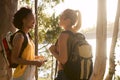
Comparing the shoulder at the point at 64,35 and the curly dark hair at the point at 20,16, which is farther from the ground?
the curly dark hair at the point at 20,16

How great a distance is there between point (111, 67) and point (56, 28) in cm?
543

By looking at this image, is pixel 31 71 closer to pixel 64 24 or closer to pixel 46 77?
pixel 64 24

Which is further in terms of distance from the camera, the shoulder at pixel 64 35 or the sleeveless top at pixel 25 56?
the shoulder at pixel 64 35

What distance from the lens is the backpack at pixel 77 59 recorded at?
2945 mm

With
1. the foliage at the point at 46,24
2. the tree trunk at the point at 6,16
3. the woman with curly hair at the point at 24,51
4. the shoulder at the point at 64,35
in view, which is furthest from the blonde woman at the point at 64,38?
the foliage at the point at 46,24

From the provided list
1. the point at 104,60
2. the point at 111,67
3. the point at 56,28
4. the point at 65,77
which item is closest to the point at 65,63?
the point at 65,77

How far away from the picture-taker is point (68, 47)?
116 inches

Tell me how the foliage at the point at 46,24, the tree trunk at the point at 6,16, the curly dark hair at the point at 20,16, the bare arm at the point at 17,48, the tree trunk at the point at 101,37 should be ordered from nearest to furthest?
1. the bare arm at the point at 17,48
2. the curly dark hair at the point at 20,16
3. the tree trunk at the point at 6,16
4. the tree trunk at the point at 101,37
5. the foliage at the point at 46,24

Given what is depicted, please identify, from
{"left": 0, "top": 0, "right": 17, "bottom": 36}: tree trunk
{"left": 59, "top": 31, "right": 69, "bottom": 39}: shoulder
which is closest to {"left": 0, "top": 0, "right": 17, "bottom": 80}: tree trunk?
{"left": 0, "top": 0, "right": 17, "bottom": 36}: tree trunk

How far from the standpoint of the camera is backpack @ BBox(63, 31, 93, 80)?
2945 millimetres

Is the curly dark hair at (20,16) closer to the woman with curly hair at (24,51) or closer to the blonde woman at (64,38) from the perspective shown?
the woman with curly hair at (24,51)

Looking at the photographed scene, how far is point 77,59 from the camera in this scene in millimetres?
2947

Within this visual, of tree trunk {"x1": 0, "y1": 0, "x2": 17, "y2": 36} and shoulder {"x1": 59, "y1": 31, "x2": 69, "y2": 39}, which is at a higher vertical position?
tree trunk {"x1": 0, "y1": 0, "x2": 17, "y2": 36}

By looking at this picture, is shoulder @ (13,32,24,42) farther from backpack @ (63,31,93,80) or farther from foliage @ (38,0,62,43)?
foliage @ (38,0,62,43)
